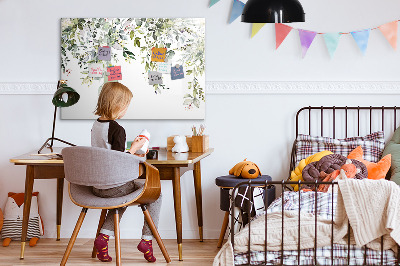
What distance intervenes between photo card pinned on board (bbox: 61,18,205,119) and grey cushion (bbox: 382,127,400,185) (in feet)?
4.27

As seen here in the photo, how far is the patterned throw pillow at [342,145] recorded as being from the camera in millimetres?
4195

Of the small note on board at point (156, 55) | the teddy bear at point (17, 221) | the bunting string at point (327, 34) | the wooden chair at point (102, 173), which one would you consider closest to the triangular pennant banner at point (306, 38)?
the bunting string at point (327, 34)

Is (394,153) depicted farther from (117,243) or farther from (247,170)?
(117,243)

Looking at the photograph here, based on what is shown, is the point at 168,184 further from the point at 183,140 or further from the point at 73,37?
the point at 73,37

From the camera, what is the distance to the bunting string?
434 centimetres

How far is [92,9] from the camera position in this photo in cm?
445

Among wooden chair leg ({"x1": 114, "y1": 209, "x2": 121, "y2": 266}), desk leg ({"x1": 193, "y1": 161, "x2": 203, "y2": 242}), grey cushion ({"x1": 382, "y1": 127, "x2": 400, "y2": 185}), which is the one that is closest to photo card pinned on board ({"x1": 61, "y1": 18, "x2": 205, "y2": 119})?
desk leg ({"x1": 193, "y1": 161, "x2": 203, "y2": 242})

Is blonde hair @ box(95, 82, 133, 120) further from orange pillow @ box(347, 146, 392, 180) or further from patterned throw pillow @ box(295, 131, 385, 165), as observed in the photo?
orange pillow @ box(347, 146, 392, 180)

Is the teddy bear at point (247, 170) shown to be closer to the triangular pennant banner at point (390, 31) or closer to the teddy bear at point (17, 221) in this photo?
the triangular pennant banner at point (390, 31)

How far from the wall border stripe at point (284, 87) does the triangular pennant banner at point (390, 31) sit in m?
0.29

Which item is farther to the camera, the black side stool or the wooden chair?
the black side stool

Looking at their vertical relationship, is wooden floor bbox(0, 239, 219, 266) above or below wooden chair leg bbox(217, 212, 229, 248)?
below

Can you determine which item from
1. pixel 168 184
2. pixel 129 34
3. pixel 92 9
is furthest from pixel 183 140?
pixel 92 9

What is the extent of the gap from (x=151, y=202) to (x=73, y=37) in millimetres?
1479
